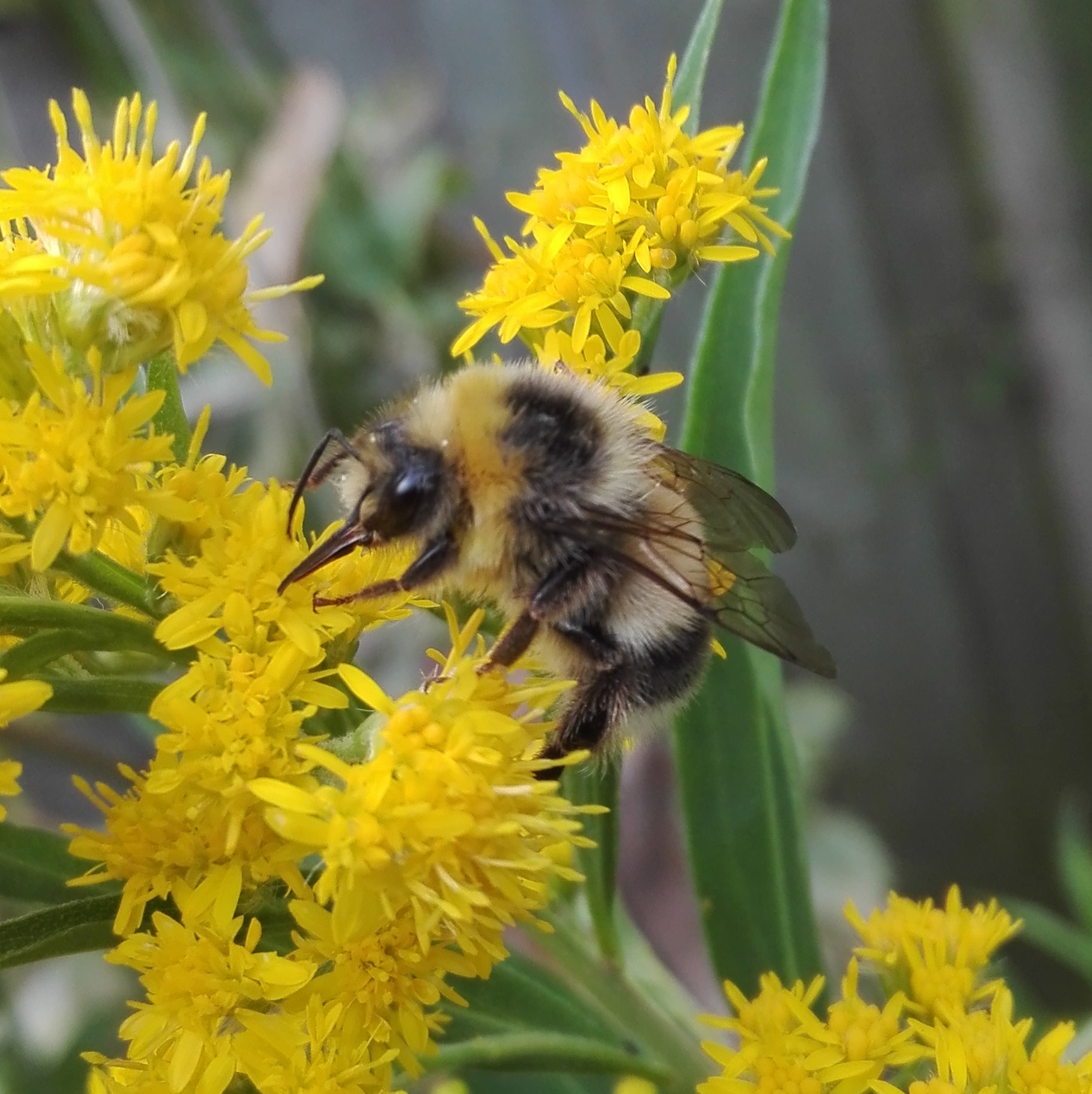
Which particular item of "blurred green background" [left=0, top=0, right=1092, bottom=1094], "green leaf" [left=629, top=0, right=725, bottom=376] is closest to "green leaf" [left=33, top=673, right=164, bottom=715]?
"green leaf" [left=629, top=0, right=725, bottom=376]

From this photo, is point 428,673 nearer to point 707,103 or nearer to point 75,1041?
point 75,1041

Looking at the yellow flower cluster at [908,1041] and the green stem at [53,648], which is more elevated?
the green stem at [53,648]

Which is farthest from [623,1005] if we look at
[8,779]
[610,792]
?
[8,779]

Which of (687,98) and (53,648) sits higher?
(687,98)

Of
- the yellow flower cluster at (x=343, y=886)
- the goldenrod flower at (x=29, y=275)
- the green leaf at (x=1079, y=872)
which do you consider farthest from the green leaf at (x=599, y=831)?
the green leaf at (x=1079, y=872)

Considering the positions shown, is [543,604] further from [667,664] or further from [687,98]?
[687,98]

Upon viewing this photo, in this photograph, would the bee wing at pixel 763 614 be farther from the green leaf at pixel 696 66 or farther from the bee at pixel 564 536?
the green leaf at pixel 696 66

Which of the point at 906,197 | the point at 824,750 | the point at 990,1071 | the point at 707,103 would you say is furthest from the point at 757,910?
the point at 906,197
